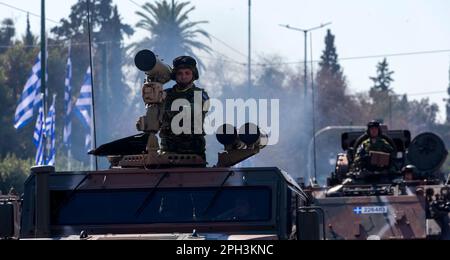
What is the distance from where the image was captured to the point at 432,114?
12794cm

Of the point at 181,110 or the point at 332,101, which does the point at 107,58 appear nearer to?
the point at 332,101

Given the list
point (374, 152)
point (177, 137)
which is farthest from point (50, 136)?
point (177, 137)

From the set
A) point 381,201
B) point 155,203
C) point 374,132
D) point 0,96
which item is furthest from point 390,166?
point 0,96

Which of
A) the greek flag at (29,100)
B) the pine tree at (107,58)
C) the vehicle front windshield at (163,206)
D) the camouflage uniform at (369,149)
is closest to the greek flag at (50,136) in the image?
the greek flag at (29,100)

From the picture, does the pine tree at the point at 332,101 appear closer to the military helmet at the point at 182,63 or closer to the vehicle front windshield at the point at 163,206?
the military helmet at the point at 182,63

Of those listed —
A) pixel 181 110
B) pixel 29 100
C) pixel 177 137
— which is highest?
pixel 29 100

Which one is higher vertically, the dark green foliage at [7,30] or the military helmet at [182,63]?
the dark green foliage at [7,30]

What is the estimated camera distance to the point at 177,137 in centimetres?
1272

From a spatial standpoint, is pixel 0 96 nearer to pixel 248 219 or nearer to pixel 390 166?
pixel 390 166

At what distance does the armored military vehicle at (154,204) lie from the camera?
11227 mm

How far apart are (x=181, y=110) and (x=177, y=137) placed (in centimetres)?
27

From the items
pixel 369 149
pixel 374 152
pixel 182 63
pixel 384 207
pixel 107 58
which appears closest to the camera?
pixel 182 63

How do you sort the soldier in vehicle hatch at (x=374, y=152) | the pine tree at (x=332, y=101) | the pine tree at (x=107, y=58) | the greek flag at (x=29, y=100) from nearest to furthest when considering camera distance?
the soldier in vehicle hatch at (x=374, y=152), the greek flag at (x=29, y=100), the pine tree at (x=107, y=58), the pine tree at (x=332, y=101)
